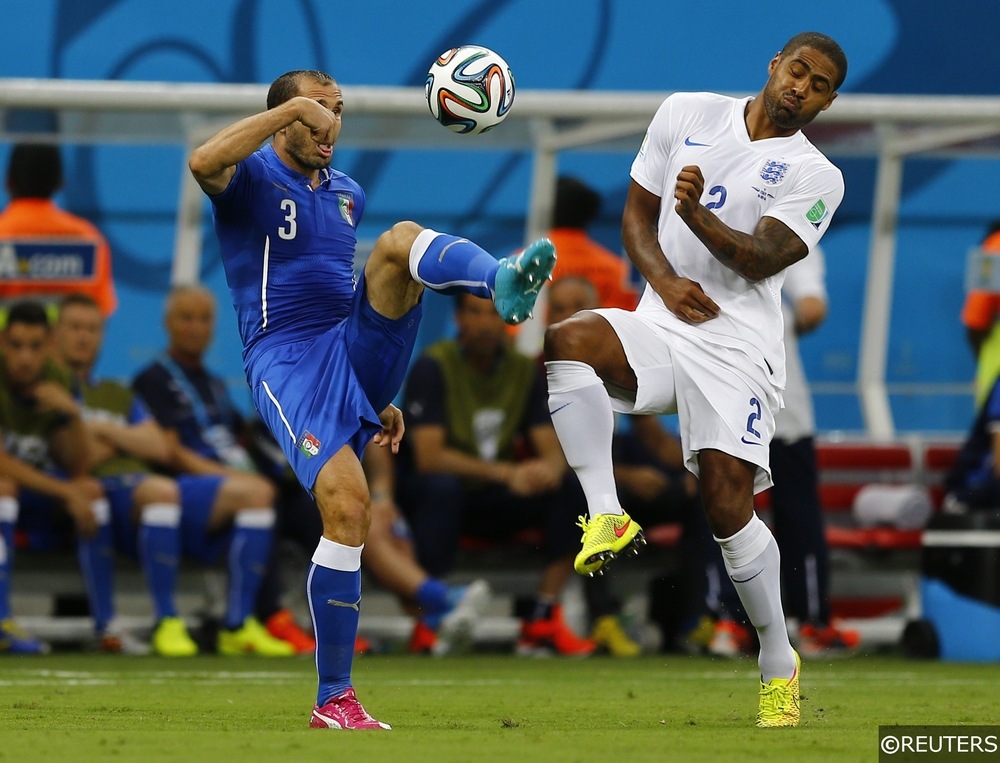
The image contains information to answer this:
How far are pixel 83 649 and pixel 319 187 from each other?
4454 millimetres

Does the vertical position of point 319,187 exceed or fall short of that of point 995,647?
it exceeds it

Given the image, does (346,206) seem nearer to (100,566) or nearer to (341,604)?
(341,604)

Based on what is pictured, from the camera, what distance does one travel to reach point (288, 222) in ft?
19.7

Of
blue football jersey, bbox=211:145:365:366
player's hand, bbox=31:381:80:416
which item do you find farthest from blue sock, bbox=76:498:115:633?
blue football jersey, bbox=211:145:365:366

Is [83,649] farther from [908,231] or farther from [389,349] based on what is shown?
[908,231]

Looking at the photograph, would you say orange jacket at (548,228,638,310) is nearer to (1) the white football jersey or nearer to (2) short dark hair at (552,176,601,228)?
(2) short dark hair at (552,176,601,228)

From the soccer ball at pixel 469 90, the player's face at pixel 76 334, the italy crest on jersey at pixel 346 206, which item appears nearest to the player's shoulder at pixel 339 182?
the italy crest on jersey at pixel 346 206

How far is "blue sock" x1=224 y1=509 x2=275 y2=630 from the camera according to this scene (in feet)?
30.6

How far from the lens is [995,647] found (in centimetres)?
945

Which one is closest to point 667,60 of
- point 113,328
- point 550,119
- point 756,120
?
point 550,119

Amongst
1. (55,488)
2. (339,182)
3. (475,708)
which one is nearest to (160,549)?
(55,488)

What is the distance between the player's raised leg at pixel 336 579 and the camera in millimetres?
5578

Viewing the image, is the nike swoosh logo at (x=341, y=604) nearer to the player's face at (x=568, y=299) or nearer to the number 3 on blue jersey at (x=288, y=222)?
the number 3 on blue jersey at (x=288, y=222)

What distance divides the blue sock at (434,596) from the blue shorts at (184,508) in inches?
42.6
